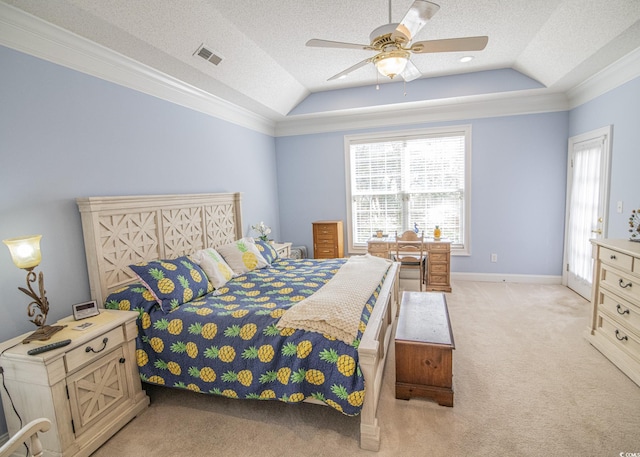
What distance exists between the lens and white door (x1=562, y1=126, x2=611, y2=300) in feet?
12.1

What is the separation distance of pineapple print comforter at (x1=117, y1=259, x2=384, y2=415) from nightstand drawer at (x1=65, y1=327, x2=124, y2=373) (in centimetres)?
22

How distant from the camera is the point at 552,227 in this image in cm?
477

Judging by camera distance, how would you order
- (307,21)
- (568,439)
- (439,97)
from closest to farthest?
(568,439) < (307,21) < (439,97)

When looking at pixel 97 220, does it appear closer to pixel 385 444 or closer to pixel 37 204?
pixel 37 204

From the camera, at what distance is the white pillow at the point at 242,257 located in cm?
346

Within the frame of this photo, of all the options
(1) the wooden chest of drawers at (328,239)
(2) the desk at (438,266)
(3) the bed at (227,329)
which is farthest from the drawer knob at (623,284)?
(1) the wooden chest of drawers at (328,239)

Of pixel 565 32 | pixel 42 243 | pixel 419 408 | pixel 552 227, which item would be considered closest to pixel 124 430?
pixel 42 243

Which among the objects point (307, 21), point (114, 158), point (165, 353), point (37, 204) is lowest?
point (165, 353)

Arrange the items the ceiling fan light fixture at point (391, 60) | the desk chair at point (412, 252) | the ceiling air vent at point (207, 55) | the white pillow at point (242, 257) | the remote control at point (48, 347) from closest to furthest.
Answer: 1. the remote control at point (48, 347)
2. the ceiling fan light fixture at point (391, 60)
3. the ceiling air vent at point (207, 55)
4. the white pillow at point (242, 257)
5. the desk chair at point (412, 252)

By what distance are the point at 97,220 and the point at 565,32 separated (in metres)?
4.36

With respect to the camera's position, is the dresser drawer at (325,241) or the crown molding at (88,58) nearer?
the crown molding at (88,58)

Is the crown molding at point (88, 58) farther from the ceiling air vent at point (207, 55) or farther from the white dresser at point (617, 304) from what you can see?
the white dresser at point (617, 304)

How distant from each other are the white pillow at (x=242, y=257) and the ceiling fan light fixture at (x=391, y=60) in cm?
225

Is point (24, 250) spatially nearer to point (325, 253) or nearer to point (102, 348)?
point (102, 348)
